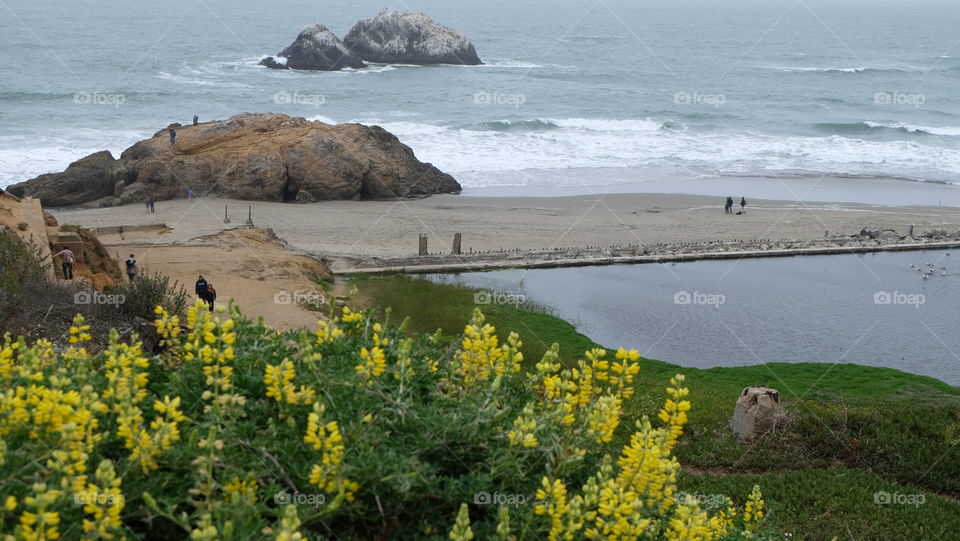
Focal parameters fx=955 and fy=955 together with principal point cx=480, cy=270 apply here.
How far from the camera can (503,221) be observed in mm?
40312

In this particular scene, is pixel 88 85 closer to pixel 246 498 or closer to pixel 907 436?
pixel 907 436

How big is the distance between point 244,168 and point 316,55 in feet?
182

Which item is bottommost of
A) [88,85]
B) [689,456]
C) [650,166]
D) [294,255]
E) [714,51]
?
[689,456]

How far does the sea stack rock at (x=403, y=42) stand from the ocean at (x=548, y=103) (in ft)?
8.99

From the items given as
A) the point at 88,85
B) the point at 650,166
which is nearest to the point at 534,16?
the point at 88,85

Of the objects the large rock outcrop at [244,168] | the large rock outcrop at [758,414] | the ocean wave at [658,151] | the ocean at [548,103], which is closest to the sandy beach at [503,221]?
the large rock outcrop at [244,168]

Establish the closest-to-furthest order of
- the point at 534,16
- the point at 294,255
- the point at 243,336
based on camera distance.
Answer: the point at 243,336, the point at 294,255, the point at 534,16

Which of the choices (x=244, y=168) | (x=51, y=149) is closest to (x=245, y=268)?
(x=244, y=168)

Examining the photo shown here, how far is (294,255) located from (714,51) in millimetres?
115362

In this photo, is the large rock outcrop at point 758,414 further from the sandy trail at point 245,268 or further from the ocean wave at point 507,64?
the ocean wave at point 507,64

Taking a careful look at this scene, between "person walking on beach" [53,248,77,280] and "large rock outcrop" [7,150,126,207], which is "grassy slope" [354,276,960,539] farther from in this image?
"large rock outcrop" [7,150,126,207]

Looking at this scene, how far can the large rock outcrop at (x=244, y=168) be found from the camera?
42.4 meters

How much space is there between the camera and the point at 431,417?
5328mm

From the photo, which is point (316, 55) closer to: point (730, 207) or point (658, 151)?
point (658, 151)
